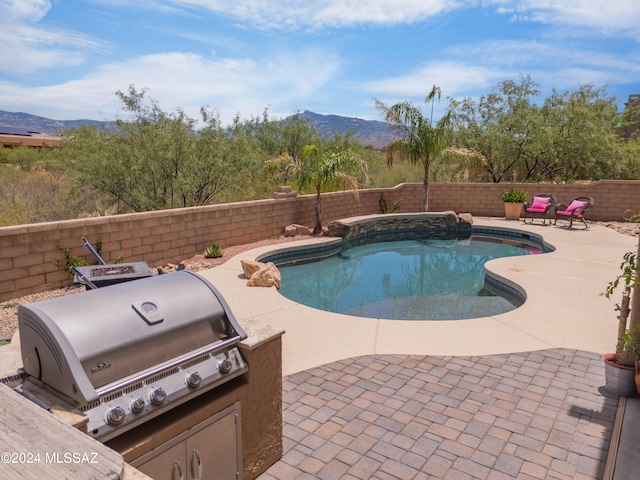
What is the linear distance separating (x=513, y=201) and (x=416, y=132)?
455cm

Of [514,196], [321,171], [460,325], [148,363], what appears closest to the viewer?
[148,363]

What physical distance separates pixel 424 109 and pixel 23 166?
78.4 feet

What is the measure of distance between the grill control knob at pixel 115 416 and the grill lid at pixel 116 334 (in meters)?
0.10

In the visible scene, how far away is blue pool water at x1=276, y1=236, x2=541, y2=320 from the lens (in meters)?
7.88

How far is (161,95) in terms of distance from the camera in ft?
43.4

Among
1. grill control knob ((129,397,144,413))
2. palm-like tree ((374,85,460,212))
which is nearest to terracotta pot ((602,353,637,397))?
grill control knob ((129,397,144,413))

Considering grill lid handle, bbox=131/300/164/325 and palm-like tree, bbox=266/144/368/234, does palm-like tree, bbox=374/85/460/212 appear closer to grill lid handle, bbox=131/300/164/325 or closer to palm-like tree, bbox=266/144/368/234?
palm-like tree, bbox=266/144/368/234

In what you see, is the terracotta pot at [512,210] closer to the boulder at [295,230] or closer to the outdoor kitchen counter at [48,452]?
the boulder at [295,230]

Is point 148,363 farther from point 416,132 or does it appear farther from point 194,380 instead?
point 416,132

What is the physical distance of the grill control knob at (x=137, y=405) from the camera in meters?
2.15

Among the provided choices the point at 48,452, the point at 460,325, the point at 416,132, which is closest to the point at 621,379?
the point at 460,325

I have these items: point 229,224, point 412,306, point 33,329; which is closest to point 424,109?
point 229,224

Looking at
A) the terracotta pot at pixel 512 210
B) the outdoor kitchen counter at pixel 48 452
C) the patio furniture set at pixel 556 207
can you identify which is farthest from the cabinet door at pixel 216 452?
the terracotta pot at pixel 512 210

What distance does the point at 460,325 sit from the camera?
5938 millimetres
